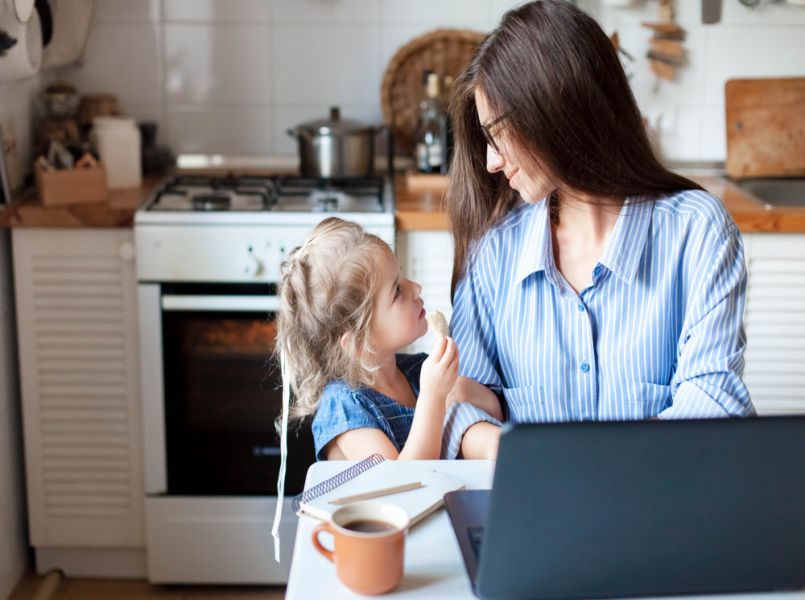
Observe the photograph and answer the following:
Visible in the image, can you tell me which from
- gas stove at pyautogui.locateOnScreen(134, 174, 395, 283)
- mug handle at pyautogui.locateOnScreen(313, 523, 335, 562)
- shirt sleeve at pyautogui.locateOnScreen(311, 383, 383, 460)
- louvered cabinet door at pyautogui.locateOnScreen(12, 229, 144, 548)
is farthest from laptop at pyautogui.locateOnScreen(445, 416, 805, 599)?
louvered cabinet door at pyautogui.locateOnScreen(12, 229, 144, 548)

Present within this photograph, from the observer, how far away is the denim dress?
5.27 ft

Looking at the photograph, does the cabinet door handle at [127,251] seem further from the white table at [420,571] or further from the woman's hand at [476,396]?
the white table at [420,571]

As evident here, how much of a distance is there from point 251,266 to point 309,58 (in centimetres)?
83

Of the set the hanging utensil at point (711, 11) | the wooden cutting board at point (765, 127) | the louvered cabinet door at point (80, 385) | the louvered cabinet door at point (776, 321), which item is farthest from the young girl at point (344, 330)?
the hanging utensil at point (711, 11)

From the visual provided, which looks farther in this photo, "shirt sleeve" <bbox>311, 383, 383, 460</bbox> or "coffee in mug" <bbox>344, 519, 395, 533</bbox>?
"shirt sleeve" <bbox>311, 383, 383, 460</bbox>

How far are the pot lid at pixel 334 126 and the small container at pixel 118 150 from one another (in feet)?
1.45

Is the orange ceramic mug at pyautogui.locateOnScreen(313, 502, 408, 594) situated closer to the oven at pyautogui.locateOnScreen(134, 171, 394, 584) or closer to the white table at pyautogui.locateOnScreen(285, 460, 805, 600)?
the white table at pyautogui.locateOnScreen(285, 460, 805, 600)

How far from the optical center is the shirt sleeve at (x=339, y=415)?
5.25ft

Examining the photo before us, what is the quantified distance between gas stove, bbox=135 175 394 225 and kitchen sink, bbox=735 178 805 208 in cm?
97

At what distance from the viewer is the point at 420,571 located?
1.15 meters

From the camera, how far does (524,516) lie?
1011 millimetres

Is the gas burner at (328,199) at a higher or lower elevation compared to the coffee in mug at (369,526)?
higher

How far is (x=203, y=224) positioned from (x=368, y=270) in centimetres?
100

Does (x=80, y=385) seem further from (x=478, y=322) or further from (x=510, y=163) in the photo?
(x=510, y=163)
